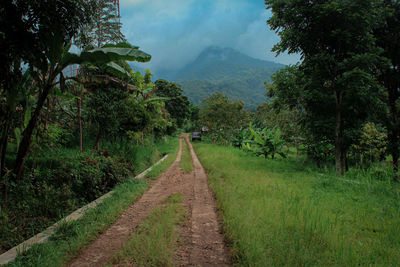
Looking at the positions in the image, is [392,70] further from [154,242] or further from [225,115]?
[225,115]

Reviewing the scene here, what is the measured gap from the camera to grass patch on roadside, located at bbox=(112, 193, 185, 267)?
254 centimetres

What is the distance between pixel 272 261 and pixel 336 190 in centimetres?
401

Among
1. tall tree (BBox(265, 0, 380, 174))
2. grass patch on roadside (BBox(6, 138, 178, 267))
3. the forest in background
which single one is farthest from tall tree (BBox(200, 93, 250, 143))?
grass patch on roadside (BBox(6, 138, 178, 267))

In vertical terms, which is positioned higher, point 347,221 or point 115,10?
point 115,10

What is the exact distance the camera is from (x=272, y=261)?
238cm

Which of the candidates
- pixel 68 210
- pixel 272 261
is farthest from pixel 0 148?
pixel 272 261

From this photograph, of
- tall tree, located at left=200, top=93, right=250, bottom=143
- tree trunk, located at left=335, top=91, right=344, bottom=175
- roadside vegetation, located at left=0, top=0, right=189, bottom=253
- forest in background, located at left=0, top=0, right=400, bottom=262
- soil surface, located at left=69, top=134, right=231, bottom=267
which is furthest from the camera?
tall tree, located at left=200, top=93, right=250, bottom=143

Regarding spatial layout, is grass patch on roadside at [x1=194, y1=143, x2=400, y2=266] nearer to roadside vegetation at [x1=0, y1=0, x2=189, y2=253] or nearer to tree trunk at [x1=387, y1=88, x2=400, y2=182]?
tree trunk at [x1=387, y1=88, x2=400, y2=182]

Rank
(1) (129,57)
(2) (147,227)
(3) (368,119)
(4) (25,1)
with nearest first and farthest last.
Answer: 1. (4) (25,1)
2. (2) (147,227)
3. (1) (129,57)
4. (3) (368,119)

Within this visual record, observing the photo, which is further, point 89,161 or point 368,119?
point 368,119

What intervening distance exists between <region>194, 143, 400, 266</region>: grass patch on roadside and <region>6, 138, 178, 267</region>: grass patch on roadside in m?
2.02

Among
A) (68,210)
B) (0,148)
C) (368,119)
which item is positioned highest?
(368,119)

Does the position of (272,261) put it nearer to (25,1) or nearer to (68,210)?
(68,210)

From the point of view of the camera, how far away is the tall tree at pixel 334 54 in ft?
21.8
